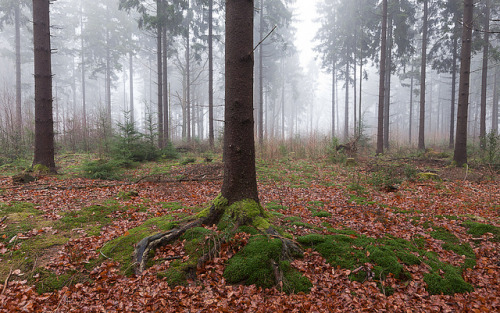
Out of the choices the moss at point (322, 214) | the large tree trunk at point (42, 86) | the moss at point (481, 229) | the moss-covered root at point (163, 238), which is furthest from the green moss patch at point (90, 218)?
the moss at point (481, 229)

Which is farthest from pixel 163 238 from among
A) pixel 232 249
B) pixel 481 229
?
pixel 481 229

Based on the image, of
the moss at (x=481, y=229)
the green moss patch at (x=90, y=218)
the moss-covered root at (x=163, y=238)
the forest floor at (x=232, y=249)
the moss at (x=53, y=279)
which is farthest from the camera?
the green moss patch at (x=90, y=218)

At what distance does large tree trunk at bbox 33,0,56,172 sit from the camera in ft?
22.7

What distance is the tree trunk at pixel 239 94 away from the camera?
329cm

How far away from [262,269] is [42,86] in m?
8.19

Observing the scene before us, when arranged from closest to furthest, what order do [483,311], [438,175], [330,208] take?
1. [483,311]
2. [330,208]
3. [438,175]

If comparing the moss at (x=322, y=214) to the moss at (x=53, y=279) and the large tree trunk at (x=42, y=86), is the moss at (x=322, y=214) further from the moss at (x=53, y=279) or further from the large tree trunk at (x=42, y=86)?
the large tree trunk at (x=42, y=86)

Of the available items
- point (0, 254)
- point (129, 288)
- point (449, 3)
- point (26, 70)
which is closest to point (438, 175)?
point (129, 288)

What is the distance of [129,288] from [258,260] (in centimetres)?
134

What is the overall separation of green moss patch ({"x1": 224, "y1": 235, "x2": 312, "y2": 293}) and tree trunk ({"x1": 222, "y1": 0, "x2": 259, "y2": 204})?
2.79ft

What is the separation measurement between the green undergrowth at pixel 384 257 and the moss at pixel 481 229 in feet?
2.91

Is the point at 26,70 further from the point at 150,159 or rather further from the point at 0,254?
the point at 0,254

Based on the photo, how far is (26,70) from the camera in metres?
32.9

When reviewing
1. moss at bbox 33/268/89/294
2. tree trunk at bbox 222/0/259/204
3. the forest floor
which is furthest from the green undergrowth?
moss at bbox 33/268/89/294
